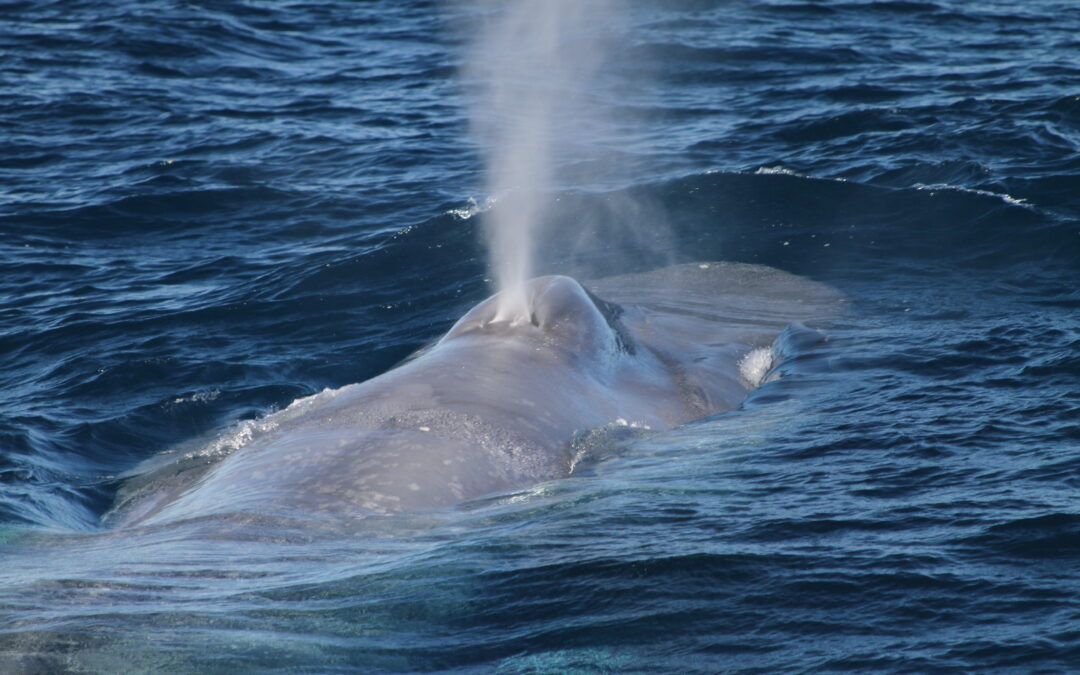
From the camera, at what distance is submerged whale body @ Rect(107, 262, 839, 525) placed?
8508 millimetres

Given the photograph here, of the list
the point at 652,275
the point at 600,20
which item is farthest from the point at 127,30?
the point at 652,275

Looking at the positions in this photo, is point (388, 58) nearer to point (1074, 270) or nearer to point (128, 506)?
point (1074, 270)

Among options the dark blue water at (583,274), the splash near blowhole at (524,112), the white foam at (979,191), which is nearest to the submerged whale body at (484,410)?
the dark blue water at (583,274)

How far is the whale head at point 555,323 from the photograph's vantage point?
36.9 ft

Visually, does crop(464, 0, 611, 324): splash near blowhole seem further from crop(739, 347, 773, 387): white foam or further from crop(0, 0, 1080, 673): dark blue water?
crop(739, 347, 773, 387): white foam

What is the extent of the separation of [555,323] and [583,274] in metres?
5.36

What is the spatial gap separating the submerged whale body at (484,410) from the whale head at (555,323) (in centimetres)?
1

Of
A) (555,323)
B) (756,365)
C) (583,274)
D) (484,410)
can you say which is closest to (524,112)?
(583,274)

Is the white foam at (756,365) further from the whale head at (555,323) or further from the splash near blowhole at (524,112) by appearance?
the splash near blowhole at (524,112)

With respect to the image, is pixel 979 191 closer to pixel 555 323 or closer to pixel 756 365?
pixel 756 365

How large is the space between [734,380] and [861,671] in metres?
6.13

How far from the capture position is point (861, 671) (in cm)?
595

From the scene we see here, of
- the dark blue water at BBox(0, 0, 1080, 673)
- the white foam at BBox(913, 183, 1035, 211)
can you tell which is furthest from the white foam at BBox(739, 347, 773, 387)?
the white foam at BBox(913, 183, 1035, 211)

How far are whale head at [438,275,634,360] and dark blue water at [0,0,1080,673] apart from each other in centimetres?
134
